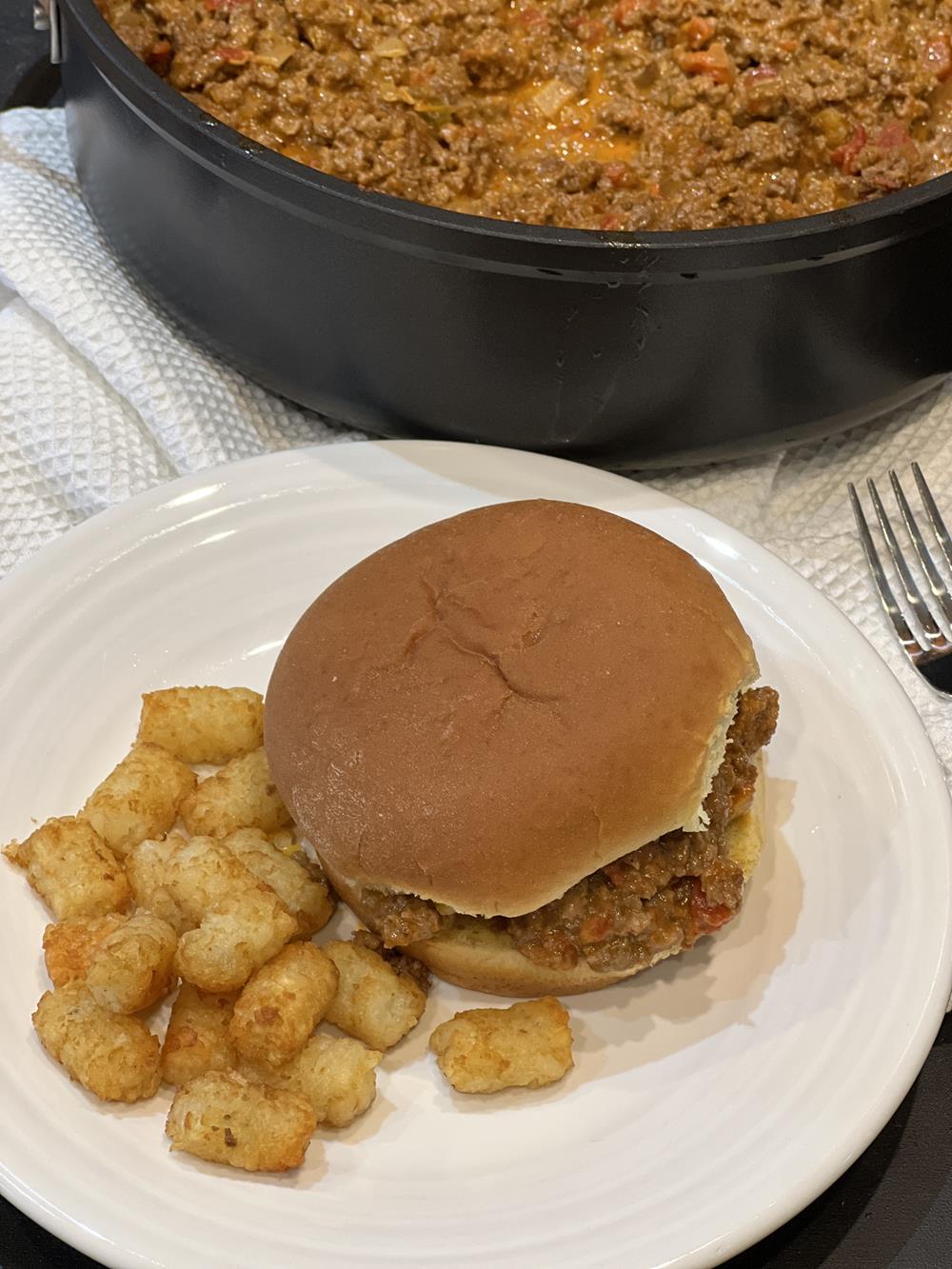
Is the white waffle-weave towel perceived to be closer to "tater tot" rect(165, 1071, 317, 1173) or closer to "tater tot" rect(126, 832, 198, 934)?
"tater tot" rect(126, 832, 198, 934)

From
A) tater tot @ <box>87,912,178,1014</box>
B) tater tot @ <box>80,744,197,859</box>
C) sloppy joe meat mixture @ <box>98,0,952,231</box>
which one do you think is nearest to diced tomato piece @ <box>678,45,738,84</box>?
sloppy joe meat mixture @ <box>98,0,952,231</box>

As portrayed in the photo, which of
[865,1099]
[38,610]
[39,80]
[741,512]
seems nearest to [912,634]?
[741,512]

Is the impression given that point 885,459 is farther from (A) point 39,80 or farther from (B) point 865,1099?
(A) point 39,80

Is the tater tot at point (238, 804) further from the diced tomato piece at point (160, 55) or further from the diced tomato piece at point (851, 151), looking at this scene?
the diced tomato piece at point (851, 151)

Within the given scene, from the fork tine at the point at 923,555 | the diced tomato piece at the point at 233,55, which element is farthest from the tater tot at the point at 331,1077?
the diced tomato piece at the point at 233,55

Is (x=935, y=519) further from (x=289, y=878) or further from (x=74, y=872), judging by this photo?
(x=74, y=872)

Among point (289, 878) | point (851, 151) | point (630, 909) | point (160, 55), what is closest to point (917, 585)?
point (851, 151)
